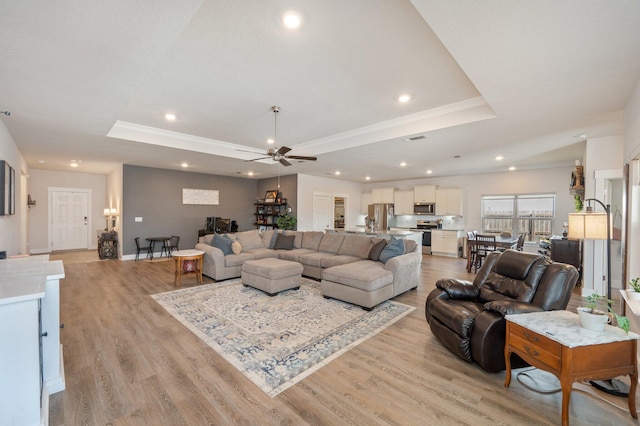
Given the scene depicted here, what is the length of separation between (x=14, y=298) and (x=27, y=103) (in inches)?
116

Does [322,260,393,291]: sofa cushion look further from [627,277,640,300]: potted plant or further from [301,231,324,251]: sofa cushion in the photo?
[627,277,640,300]: potted plant

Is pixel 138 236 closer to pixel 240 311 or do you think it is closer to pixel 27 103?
pixel 27 103

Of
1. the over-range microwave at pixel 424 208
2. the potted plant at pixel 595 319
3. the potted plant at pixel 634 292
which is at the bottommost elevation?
the potted plant at pixel 595 319

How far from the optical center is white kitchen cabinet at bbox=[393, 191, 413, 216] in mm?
9891

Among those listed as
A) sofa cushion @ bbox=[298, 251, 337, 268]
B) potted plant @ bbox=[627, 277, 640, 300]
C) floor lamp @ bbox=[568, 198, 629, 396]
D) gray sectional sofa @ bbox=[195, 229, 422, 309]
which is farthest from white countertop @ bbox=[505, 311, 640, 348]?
sofa cushion @ bbox=[298, 251, 337, 268]

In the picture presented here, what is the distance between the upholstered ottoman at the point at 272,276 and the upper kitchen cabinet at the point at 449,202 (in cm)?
641

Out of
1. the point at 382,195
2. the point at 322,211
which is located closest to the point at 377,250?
the point at 322,211

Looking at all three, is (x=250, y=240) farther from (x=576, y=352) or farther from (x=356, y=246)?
(x=576, y=352)

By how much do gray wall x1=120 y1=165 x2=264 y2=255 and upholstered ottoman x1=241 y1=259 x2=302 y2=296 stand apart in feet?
15.5

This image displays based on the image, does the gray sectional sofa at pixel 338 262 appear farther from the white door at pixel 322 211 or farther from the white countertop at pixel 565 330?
the white door at pixel 322 211

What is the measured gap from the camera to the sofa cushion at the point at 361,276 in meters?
3.71

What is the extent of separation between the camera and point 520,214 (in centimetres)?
800

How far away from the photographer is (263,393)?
81.0 inches

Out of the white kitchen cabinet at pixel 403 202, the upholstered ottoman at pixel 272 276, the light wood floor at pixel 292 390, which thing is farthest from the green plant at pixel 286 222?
the light wood floor at pixel 292 390
